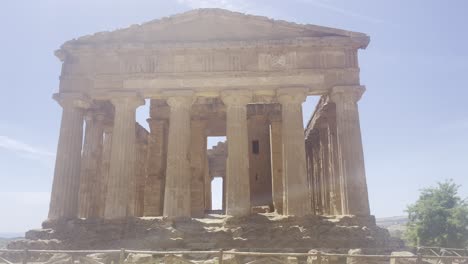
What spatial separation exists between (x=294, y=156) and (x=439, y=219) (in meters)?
19.6

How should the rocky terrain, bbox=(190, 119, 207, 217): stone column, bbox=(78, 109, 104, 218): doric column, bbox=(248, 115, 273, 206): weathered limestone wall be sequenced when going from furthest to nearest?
bbox=(248, 115, 273, 206): weathered limestone wall, bbox=(190, 119, 207, 217): stone column, bbox=(78, 109, 104, 218): doric column, the rocky terrain

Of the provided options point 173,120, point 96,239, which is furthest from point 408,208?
point 96,239

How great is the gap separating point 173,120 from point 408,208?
2438cm

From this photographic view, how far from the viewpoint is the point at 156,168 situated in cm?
2673

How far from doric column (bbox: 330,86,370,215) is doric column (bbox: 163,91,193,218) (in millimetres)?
7292

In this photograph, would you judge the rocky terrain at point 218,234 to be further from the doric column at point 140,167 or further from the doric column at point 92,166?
the doric column at point 140,167

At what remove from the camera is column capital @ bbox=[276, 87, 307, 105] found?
20.4 metres

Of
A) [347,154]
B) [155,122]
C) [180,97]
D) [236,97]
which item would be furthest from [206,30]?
[347,154]

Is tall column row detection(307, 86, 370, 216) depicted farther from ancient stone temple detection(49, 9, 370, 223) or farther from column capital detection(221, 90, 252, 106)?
column capital detection(221, 90, 252, 106)

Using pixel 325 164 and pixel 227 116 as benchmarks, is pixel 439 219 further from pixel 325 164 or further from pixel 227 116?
pixel 227 116

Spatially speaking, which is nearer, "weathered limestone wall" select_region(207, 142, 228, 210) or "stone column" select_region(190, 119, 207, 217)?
"stone column" select_region(190, 119, 207, 217)

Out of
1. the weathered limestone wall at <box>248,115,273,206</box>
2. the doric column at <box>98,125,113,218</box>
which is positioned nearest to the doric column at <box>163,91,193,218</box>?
the doric column at <box>98,125,113,218</box>

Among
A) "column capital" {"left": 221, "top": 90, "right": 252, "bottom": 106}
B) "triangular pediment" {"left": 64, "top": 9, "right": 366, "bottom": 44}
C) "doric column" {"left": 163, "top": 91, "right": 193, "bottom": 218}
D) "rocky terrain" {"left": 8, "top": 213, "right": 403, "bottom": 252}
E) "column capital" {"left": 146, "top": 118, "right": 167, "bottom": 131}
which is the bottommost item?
"rocky terrain" {"left": 8, "top": 213, "right": 403, "bottom": 252}

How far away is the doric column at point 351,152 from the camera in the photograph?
1895 centimetres
